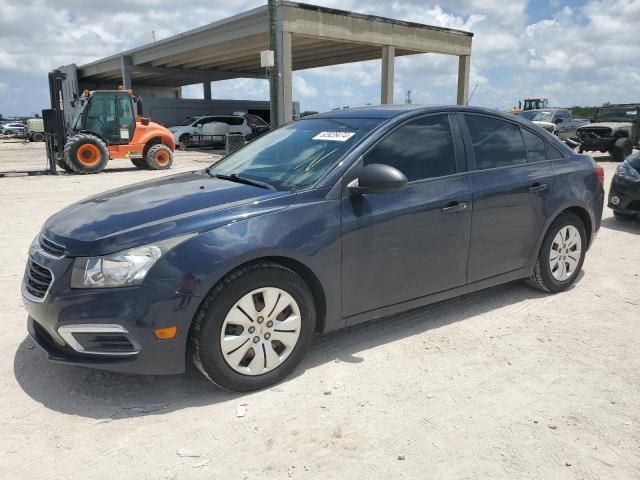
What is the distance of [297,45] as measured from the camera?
2373 cm

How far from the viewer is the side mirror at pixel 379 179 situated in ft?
10.4

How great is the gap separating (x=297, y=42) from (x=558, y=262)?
2032 centimetres

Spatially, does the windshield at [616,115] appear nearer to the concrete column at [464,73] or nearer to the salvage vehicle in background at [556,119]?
the salvage vehicle in background at [556,119]

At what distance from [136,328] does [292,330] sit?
34.3 inches

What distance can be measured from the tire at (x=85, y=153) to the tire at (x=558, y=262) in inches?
494

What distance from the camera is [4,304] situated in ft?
14.5

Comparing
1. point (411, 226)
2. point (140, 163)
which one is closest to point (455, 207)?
point (411, 226)

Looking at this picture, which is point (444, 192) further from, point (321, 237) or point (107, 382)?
point (107, 382)

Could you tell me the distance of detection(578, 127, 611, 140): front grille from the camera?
17.6 m

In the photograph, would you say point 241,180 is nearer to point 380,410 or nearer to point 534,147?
point 380,410

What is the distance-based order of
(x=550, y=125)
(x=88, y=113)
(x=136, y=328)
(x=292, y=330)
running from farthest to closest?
(x=550, y=125), (x=88, y=113), (x=292, y=330), (x=136, y=328)

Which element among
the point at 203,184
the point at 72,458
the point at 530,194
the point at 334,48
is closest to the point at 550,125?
the point at 334,48

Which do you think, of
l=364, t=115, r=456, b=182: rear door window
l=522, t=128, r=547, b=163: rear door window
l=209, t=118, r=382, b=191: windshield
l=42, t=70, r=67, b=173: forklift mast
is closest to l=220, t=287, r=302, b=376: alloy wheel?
l=209, t=118, r=382, b=191: windshield

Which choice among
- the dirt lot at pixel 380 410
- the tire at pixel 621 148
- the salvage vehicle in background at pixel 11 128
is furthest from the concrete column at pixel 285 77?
the salvage vehicle in background at pixel 11 128
